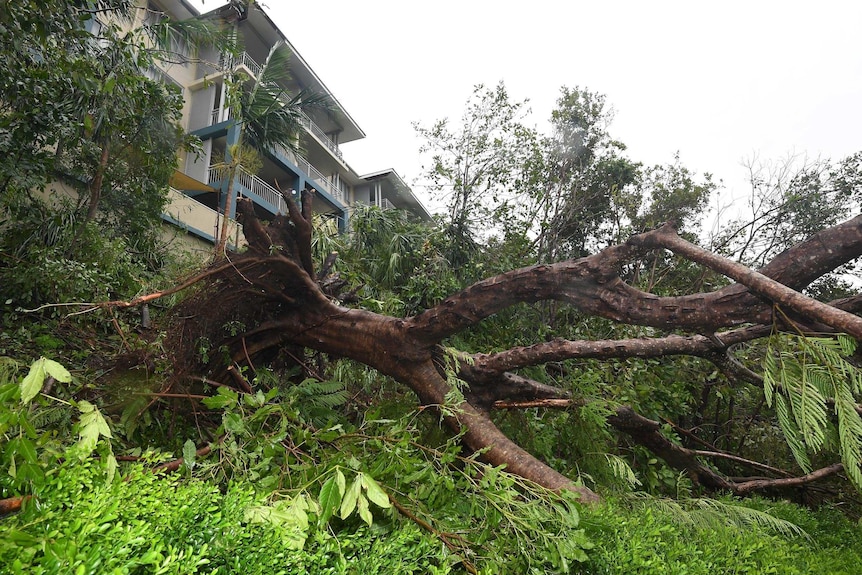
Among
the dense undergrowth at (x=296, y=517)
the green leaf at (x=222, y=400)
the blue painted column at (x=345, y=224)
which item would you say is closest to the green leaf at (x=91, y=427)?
the dense undergrowth at (x=296, y=517)

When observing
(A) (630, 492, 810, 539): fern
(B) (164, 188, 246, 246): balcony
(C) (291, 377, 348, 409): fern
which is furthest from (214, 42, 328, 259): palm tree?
(A) (630, 492, 810, 539): fern

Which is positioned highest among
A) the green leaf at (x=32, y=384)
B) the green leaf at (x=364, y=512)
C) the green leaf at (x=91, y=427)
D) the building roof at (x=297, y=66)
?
the building roof at (x=297, y=66)

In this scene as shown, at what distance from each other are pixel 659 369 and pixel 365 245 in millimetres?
4939

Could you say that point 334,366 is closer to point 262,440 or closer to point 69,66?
point 262,440

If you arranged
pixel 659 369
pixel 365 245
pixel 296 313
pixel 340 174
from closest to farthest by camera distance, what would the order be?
1. pixel 296 313
2. pixel 659 369
3. pixel 365 245
4. pixel 340 174

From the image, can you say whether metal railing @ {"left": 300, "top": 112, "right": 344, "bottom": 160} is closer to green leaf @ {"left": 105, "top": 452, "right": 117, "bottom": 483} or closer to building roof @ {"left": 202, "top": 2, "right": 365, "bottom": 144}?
building roof @ {"left": 202, "top": 2, "right": 365, "bottom": 144}

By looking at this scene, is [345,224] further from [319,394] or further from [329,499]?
[329,499]

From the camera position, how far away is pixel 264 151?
892cm

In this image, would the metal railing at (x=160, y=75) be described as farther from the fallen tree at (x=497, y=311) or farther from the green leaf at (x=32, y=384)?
the green leaf at (x=32, y=384)

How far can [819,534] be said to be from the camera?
248cm

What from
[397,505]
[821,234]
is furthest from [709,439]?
[397,505]

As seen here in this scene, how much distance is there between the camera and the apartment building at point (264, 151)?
10922 millimetres

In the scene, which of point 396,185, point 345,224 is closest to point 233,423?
point 345,224

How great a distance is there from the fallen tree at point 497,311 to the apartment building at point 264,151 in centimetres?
683
